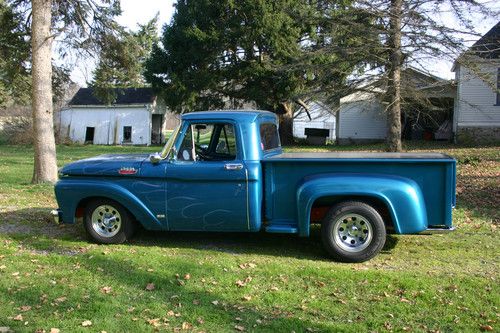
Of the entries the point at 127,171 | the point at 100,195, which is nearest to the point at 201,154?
the point at 127,171

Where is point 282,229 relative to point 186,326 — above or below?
above

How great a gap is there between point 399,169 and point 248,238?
249cm

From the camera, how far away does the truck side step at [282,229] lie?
21.1 feet

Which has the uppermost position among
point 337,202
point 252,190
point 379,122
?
point 379,122

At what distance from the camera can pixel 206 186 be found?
262 inches

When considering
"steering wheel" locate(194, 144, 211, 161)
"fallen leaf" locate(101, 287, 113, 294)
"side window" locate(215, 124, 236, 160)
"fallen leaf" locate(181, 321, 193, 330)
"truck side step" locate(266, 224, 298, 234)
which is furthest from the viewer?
"steering wheel" locate(194, 144, 211, 161)

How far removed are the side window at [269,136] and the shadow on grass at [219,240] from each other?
4.44 ft

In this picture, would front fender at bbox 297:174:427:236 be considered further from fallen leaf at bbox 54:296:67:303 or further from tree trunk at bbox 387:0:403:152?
tree trunk at bbox 387:0:403:152

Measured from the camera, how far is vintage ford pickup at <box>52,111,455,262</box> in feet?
20.2

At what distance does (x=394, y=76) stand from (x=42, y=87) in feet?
35.4

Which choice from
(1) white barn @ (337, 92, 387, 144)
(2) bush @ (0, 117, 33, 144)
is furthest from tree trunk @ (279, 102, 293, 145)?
(2) bush @ (0, 117, 33, 144)

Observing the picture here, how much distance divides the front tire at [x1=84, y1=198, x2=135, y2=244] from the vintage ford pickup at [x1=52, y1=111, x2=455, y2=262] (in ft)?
0.05

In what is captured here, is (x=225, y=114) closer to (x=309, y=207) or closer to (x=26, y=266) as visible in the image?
(x=309, y=207)

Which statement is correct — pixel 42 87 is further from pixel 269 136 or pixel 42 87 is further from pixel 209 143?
pixel 269 136
